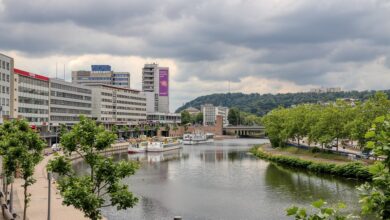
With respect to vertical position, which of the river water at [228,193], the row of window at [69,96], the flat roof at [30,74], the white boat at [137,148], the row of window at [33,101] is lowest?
the river water at [228,193]

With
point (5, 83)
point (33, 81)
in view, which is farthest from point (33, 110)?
point (5, 83)

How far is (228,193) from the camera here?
60.6m

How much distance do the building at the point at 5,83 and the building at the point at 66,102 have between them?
39734mm

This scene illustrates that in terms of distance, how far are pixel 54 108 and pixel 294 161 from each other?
91.2 metres

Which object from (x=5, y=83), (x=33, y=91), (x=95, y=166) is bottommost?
(x=95, y=166)

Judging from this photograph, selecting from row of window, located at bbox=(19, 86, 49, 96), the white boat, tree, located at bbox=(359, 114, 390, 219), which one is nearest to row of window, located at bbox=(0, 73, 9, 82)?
row of window, located at bbox=(19, 86, 49, 96)

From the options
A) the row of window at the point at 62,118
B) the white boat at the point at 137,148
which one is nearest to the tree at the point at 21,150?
the white boat at the point at 137,148

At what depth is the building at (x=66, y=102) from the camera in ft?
511

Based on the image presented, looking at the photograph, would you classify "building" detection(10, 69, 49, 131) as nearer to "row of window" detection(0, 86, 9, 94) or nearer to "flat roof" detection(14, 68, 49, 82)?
"flat roof" detection(14, 68, 49, 82)

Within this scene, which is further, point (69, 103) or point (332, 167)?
point (69, 103)

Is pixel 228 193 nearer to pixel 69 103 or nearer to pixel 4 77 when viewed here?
pixel 4 77

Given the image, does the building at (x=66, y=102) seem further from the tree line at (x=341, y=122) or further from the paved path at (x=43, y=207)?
the paved path at (x=43, y=207)

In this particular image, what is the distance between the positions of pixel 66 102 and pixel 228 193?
11983 centimetres

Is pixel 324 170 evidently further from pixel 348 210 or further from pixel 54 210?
pixel 54 210
